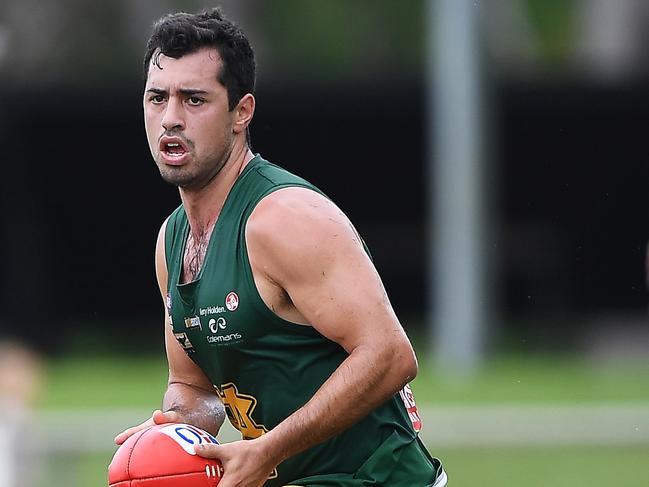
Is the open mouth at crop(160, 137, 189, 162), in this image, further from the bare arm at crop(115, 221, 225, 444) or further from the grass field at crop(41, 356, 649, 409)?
the grass field at crop(41, 356, 649, 409)

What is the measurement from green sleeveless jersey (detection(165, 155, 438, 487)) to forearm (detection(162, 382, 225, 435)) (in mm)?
371

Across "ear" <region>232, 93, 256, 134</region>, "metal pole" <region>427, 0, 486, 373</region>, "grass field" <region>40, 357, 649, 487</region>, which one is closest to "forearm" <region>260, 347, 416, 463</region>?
"ear" <region>232, 93, 256, 134</region>

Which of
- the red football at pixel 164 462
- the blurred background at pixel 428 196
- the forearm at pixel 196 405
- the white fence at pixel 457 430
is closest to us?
the red football at pixel 164 462

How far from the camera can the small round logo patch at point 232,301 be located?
17.2ft

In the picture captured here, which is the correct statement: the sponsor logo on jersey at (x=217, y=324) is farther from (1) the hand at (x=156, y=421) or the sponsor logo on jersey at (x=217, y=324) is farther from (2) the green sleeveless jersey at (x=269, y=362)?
(1) the hand at (x=156, y=421)

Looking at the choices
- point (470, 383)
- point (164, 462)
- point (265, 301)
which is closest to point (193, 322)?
point (265, 301)

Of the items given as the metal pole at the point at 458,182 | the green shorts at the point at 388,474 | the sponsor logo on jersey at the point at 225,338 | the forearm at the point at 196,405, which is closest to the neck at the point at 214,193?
the sponsor logo on jersey at the point at 225,338

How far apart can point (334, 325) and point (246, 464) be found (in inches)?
20.6

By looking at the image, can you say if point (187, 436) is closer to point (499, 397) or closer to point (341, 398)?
point (341, 398)

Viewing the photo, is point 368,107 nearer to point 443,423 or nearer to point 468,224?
point 468,224

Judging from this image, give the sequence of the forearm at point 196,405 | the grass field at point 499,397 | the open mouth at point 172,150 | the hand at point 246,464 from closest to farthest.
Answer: the hand at point 246,464, the open mouth at point 172,150, the forearm at point 196,405, the grass field at point 499,397

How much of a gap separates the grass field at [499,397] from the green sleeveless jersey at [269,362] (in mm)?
7178

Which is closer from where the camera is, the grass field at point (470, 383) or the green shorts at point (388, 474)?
the green shorts at point (388, 474)

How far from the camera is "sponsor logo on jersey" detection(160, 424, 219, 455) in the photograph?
5.28 m
